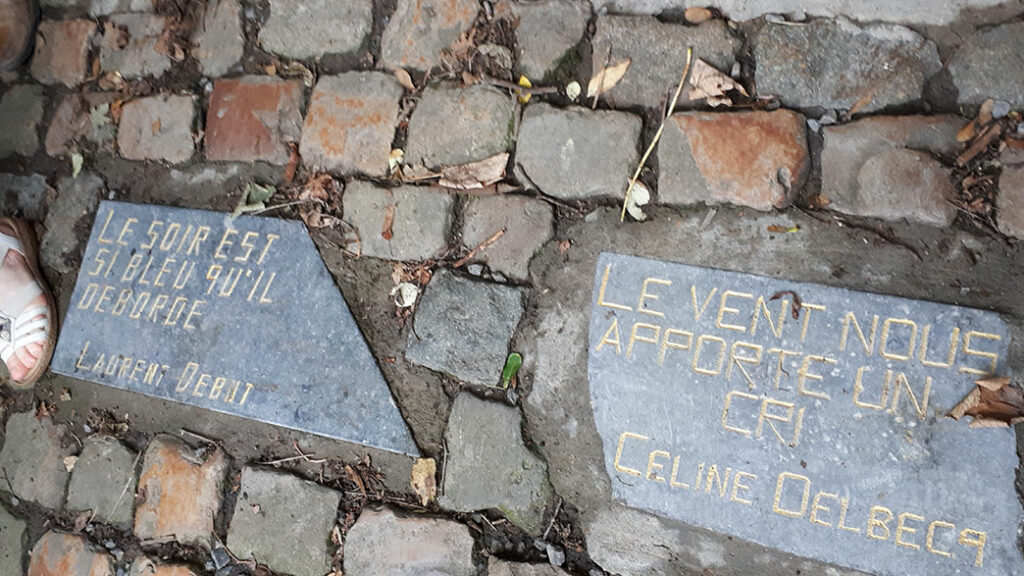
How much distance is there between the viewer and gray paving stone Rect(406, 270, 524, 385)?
1.99m

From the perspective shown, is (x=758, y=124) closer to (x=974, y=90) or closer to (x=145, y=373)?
(x=974, y=90)

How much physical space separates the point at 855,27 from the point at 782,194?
474 mm

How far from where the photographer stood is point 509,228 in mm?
2023

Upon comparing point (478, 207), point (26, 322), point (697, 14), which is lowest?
point (26, 322)

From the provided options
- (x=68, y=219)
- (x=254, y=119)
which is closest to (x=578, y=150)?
(x=254, y=119)

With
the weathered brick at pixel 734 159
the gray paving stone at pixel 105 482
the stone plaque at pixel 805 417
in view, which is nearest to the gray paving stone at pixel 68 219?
the gray paving stone at pixel 105 482

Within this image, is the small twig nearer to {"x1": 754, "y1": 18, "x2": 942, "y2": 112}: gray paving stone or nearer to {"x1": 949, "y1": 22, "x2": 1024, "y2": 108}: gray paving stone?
{"x1": 754, "y1": 18, "x2": 942, "y2": 112}: gray paving stone

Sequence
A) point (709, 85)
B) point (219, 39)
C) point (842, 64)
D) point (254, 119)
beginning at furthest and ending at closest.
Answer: point (219, 39), point (254, 119), point (709, 85), point (842, 64)

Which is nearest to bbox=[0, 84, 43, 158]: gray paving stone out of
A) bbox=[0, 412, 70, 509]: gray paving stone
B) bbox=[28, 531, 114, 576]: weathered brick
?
bbox=[0, 412, 70, 509]: gray paving stone

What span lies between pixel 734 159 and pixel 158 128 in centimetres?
201

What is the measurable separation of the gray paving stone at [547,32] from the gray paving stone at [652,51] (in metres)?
0.07

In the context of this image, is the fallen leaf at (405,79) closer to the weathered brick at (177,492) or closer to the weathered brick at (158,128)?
the weathered brick at (158,128)

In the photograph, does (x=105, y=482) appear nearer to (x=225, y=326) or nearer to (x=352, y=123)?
(x=225, y=326)

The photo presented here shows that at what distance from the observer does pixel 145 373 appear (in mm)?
2330
